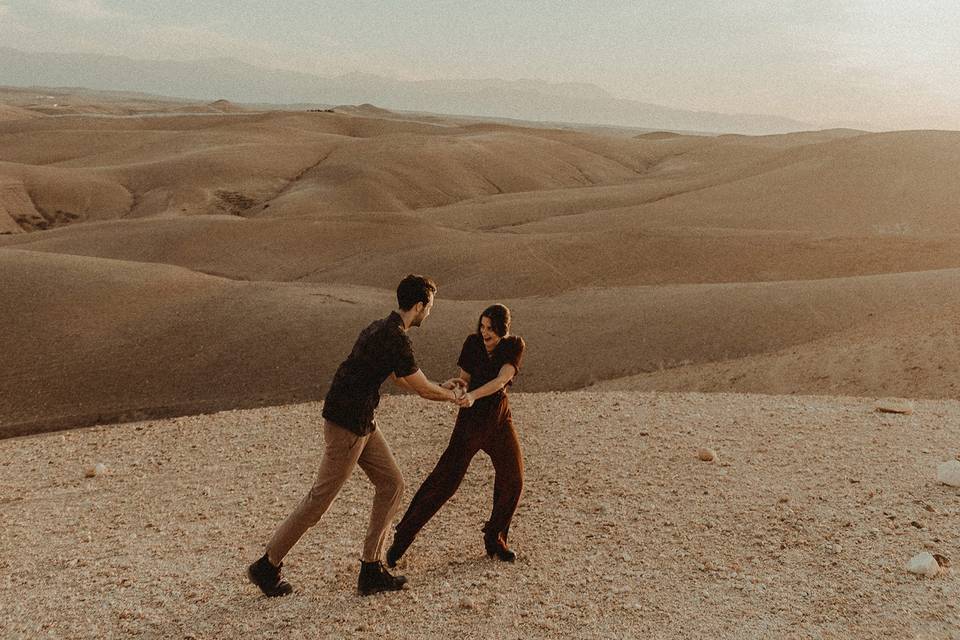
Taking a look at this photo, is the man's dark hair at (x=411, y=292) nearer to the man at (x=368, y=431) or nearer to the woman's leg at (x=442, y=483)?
the man at (x=368, y=431)

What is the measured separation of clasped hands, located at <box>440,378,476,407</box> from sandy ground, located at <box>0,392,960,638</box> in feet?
3.95

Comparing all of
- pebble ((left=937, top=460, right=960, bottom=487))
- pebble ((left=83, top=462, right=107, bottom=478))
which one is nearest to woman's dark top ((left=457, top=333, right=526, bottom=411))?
pebble ((left=937, top=460, right=960, bottom=487))

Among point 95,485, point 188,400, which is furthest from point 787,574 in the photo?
point 188,400

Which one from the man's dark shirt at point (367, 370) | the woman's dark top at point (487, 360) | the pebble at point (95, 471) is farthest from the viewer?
the pebble at point (95, 471)

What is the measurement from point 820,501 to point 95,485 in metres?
6.56

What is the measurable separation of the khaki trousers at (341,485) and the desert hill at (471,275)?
332 inches

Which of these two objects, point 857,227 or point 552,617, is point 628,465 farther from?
point 857,227

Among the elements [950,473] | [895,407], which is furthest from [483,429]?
[895,407]

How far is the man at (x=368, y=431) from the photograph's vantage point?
4.71m

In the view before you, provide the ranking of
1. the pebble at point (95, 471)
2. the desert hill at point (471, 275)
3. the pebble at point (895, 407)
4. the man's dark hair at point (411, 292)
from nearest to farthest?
the man's dark hair at point (411, 292) < the pebble at point (95, 471) < the pebble at point (895, 407) < the desert hill at point (471, 275)

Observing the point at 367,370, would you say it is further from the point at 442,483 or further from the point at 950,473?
the point at 950,473

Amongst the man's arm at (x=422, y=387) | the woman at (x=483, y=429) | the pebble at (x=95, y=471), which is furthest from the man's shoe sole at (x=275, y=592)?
the pebble at (x=95, y=471)

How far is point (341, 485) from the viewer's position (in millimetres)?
4820

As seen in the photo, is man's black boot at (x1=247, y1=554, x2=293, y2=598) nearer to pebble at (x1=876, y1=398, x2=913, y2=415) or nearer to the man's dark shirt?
the man's dark shirt
